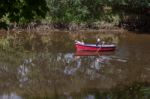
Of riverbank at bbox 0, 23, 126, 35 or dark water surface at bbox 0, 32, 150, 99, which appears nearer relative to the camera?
dark water surface at bbox 0, 32, 150, 99

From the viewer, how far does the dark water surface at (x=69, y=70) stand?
18547 mm

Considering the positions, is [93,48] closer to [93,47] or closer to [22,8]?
[93,47]

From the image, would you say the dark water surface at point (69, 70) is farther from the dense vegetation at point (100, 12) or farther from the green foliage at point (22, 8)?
the green foliage at point (22, 8)

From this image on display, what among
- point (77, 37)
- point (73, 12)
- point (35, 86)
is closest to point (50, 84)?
point (35, 86)

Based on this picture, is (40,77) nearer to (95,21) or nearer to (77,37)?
(77,37)

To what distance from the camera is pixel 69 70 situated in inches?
933

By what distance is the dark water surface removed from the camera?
18.5 m

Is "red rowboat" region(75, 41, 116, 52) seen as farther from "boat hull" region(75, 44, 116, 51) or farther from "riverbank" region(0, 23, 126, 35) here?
"riverbank" region(0, 23, 126, 35)

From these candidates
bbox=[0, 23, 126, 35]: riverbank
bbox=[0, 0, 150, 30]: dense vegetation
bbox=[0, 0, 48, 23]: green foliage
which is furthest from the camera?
bbox=[0, 0, 150, 30]: dense vegetation

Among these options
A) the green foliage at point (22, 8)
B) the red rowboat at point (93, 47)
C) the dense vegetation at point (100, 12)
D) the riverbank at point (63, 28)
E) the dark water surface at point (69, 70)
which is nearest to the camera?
the green foliage at point (22, 8)

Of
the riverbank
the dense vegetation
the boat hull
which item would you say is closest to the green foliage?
the boat hull

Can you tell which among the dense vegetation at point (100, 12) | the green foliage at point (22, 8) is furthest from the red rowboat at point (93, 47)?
the green foliage at point (22, 8)

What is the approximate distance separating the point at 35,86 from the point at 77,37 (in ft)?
58.1

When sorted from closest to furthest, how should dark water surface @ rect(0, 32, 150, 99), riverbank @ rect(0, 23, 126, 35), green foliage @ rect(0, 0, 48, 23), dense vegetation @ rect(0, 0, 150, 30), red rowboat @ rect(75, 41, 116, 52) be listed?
green foliage @ rect(0, 0, 48, 23), dark water surface @ rect(0, 32, 150, 99), red rowboat @ rect(75, 41, 116, 52), riverbank @ rect(0, 23, 126, 35), dense vegetation @ rect(0, 0, 150, 30)
